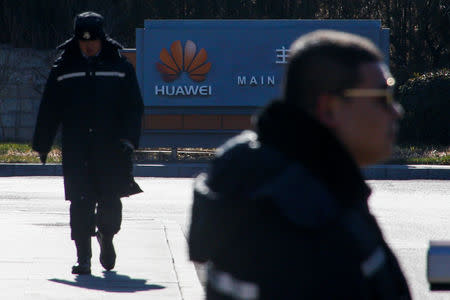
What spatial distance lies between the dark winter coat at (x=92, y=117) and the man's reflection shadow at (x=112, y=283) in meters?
0.53

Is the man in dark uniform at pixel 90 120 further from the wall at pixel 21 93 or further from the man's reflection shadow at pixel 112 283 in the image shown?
the wall at pixel 21 93

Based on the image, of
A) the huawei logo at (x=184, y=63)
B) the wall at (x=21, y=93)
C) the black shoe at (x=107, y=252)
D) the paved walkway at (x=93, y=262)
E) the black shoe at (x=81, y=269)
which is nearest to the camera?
the paved walkway at (x=93, y=262)

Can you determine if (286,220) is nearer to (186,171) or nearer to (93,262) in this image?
(93,262)

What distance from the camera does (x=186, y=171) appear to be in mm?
16344

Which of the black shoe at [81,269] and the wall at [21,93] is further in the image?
the wall at [21,93]

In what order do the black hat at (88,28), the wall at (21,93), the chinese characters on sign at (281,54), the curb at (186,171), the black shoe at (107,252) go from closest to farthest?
the black hat at (88,28), the black shoe at (107,252), the curb at (186,171), the chinese characters on sign at (281,54), the wall at (21,93)

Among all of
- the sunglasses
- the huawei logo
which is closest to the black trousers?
the sunglasses

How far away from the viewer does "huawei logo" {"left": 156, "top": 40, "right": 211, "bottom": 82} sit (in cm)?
1848

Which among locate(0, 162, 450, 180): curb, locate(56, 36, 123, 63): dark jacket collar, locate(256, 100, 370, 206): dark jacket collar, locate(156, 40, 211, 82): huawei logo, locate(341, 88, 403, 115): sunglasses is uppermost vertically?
locate(341, 88, 403, 115): sunglasses

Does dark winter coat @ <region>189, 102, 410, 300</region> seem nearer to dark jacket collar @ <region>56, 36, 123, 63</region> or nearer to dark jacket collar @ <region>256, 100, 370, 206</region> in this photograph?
dark jacket collar @ <region>256, 100, 370, 206</region>

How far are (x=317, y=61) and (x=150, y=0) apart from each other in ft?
67.4

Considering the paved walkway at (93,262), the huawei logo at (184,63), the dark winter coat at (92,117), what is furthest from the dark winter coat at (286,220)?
the huawei logo at (184,63)

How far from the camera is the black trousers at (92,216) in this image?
6500 millimetres

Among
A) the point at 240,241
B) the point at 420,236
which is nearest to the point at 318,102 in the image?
the point at 240,241
